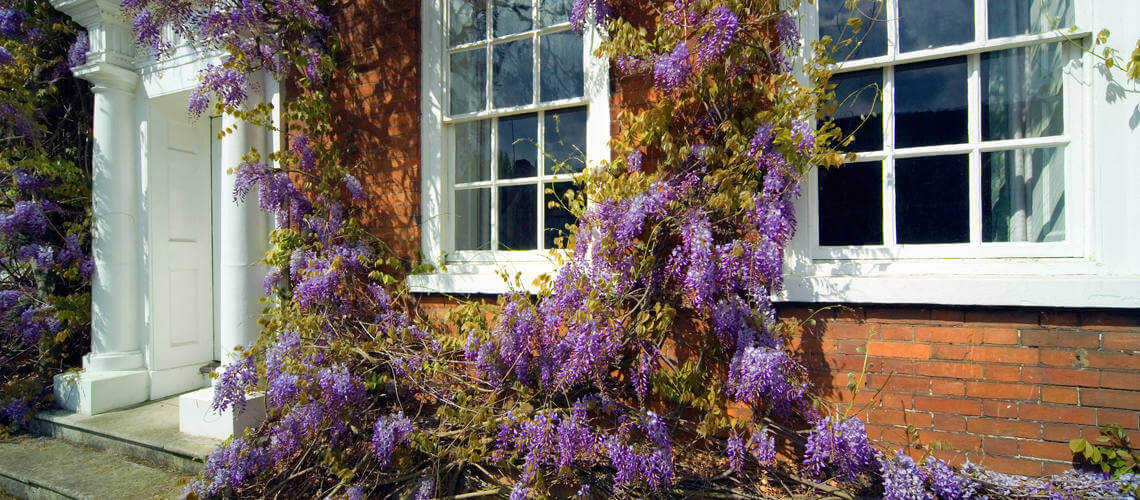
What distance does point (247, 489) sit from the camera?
11.5 ft

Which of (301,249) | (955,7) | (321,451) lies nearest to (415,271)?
(301,249)

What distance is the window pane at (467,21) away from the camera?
3881mm

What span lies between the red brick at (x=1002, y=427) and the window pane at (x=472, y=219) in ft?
8.93

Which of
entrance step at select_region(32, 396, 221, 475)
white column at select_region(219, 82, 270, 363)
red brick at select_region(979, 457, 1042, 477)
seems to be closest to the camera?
red brick at select_region(979, 457, 1042, 477)

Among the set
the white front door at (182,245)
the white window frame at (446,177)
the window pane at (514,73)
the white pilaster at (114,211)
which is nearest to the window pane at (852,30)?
the white window frame at (446,177)

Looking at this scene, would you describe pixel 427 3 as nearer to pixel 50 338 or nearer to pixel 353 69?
pixel 353 69

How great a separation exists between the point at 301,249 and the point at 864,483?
357 cm

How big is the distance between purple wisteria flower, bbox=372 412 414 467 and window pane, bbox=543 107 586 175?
168 cm

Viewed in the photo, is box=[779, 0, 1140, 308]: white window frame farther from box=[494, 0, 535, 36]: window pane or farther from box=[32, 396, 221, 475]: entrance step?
box=[32, 396, 221, 475]: entrance step

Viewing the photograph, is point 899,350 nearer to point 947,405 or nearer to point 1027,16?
point 947,405

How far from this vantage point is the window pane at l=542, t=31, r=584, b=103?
3.54 m

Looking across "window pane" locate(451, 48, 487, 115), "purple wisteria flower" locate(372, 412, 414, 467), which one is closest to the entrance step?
"purple wisteria flower" locate(372, 412, 414, 467)

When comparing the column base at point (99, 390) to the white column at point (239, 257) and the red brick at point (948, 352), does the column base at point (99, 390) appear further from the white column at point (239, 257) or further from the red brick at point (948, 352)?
the red brick at point (948, 352)

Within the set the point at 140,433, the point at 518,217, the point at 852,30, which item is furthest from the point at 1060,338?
the point at 140,433
